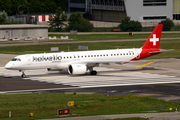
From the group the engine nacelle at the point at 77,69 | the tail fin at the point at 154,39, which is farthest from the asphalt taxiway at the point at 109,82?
the tail fin at the point at 154,39

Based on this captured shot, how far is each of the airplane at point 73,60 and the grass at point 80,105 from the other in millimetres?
14800

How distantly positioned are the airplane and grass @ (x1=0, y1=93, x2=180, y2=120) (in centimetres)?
1480

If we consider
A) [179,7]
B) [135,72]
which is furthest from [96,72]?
[179,7]

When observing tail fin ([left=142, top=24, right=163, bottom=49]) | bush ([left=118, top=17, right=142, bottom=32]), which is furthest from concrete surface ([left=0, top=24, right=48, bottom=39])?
tail fin ([left=142, top=24, right=163, bottom=49])

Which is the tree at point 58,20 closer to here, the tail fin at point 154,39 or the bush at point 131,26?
→ the bush at point 131,26

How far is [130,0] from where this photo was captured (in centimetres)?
14950

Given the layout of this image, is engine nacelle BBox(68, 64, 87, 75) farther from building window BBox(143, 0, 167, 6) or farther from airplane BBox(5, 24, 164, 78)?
building window BBox(143, 0, 167, 6)

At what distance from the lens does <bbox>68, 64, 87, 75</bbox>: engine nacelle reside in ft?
157

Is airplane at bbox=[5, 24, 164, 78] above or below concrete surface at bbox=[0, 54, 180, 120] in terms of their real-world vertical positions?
above

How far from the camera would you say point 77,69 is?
47906 mm

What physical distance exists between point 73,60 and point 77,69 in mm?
2100

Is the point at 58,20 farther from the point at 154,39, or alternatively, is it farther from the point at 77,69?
the point at 77,69

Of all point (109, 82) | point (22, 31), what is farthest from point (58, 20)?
point (109, 82)

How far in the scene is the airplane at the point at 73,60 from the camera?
47416 millimetres
